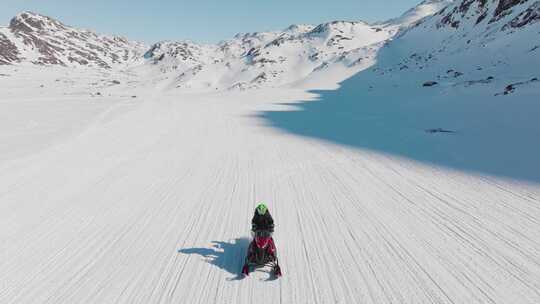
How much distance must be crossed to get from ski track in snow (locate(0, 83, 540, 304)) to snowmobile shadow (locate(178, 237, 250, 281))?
3cm

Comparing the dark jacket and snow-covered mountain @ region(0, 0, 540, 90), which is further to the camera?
snow-covered mountain @ region(0, 0, 540, 90)

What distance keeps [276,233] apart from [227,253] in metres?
1.29

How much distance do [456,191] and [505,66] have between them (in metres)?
26.0

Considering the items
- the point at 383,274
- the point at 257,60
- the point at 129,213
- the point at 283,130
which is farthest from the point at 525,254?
the point at 257,60

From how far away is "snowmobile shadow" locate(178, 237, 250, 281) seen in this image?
242 inches

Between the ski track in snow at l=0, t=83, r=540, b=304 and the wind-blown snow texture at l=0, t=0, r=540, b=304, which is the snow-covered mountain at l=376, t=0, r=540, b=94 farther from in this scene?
the ski track in snow at l=0, t=83, r=540, b=304

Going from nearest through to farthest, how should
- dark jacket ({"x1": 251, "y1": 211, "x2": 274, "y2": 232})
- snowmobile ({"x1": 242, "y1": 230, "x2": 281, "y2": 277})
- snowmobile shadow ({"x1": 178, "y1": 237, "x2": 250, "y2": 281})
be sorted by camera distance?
snowmobile ({"x1": 242, "y1": 230, "x2": 281, "y2": 277}) < dark jacket ({"x1": 251, "y1": 211, "x2": 274, "y2": 232}) < snowmobile shadow ({"x1": 178, "y1": 237, "x2": 250, "y2": 281})

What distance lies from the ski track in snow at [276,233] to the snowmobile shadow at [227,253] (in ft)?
0.09

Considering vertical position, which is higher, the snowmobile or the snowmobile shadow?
the snowmobile

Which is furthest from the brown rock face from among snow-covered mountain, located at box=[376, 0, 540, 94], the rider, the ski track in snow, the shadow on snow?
the rider

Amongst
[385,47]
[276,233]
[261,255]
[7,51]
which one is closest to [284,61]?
[385,47]

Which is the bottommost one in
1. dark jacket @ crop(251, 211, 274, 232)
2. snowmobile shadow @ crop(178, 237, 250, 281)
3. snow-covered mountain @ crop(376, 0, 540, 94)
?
snowmobile shadow @ crop(178, 237, 250, 281)

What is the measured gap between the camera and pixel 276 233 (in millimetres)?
7250

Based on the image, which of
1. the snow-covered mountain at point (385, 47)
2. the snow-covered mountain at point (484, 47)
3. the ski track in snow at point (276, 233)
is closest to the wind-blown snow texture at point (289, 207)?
the ski track in snow at point (276, 233)
